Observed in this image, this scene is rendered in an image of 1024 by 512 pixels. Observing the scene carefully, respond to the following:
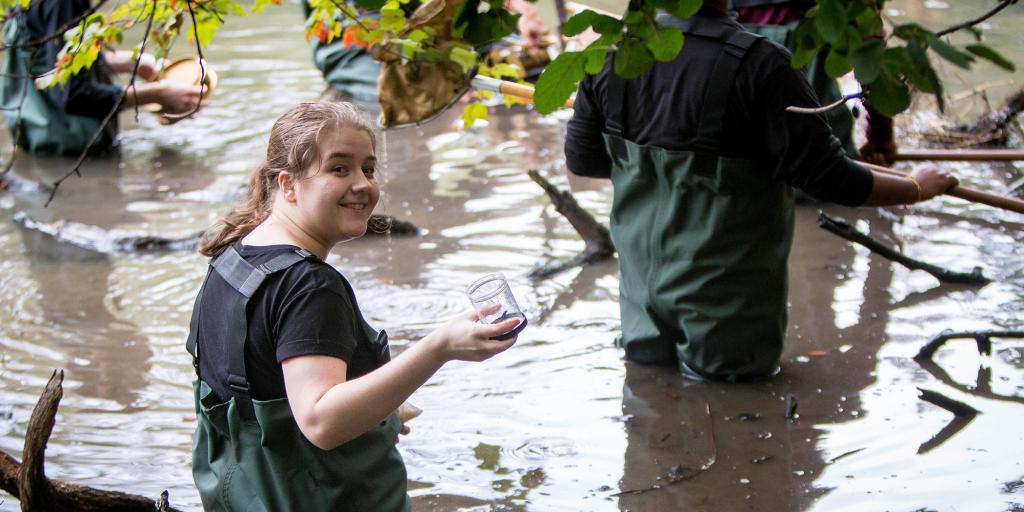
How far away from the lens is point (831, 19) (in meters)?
1.98

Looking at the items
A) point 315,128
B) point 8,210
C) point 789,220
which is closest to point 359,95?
point 8,210

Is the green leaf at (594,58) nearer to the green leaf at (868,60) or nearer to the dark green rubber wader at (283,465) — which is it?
the green leaf at (868,60)

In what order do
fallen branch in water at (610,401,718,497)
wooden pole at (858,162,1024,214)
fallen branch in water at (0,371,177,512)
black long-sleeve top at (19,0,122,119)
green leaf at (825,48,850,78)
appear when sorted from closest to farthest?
green leaf at (825,48,850,78) → fallen branch in water at (0,371,177,512) → fallen branch in water at (610,401,718,497) → wooden pole at (858,162,1024,214) → black long-sleeve top at (19,0,122,119)

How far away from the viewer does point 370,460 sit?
2533 mm

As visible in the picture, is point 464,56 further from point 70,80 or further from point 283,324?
point 70,80

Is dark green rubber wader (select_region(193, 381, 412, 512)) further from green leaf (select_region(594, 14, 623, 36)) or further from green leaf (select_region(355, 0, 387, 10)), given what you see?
green leaf (select_region(594, 14, 623, 36))

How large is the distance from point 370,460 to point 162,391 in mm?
2408

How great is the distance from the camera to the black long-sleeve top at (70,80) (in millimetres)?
7777

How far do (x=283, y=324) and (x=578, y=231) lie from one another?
12.2 feet

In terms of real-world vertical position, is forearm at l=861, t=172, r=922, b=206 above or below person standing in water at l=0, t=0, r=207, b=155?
above

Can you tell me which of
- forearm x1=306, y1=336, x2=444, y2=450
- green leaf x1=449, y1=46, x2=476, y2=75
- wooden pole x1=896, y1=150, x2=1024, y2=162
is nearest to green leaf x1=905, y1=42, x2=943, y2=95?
forearm x1=306, y1=336, x2=444, y2=450

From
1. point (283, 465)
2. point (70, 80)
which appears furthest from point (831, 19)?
point (70, 80)

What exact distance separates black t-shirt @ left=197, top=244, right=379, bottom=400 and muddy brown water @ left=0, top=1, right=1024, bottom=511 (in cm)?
137

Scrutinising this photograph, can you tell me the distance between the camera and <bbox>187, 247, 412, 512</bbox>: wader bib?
7.85 ft
